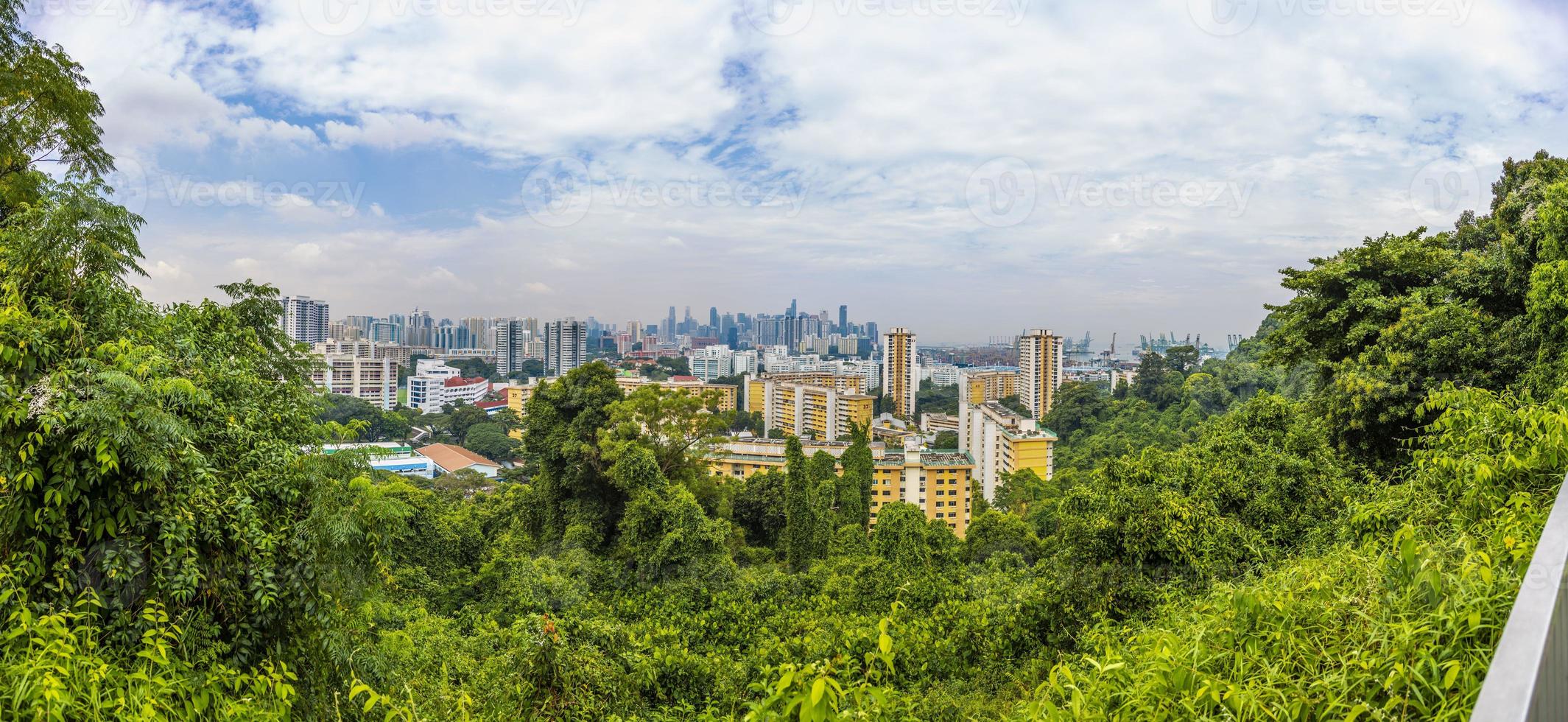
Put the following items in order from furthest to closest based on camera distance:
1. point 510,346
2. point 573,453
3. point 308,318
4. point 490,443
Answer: point 510,346 → point 490,443 → point 308,318 → point 573,453

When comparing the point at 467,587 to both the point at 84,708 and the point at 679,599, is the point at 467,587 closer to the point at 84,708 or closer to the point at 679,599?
the point at 679,599

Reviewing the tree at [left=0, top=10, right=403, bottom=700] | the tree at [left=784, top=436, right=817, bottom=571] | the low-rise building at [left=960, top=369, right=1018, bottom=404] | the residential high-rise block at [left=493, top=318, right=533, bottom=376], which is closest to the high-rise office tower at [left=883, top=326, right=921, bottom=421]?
the low-rise building at [left=960, top=369, right=1018, bottom=404]

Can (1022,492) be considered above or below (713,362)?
below

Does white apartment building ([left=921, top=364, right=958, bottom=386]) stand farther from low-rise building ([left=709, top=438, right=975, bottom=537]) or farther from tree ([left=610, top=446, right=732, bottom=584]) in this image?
tree ([left=610, top=446, right=732, bottom=584])

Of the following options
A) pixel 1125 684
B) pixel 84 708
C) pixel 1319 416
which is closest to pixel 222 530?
pixel 84 708

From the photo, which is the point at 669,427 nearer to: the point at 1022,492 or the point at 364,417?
the point at 364,417

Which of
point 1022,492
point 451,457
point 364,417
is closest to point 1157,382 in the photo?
point 1022,492
